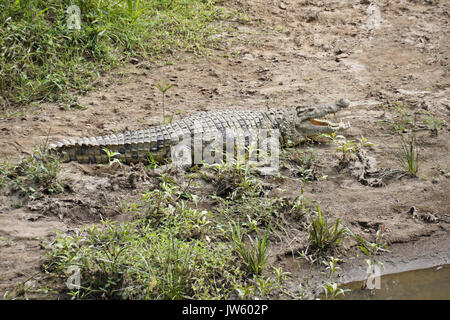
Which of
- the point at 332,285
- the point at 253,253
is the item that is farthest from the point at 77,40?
the point at 332,285

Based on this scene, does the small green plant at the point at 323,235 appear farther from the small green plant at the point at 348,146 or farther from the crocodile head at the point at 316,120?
the crocodile head at the point at 316,120

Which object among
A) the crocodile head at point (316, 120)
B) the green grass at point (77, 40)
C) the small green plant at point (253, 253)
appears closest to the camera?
the small green plant at point (253, 253)

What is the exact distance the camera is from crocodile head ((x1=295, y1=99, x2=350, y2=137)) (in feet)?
18.3

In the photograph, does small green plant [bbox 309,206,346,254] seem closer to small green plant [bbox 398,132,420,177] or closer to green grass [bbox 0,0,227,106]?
small green plant [bbox 398,132,420,177]

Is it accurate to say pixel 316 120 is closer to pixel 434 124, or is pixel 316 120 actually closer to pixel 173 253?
pixel 434 124

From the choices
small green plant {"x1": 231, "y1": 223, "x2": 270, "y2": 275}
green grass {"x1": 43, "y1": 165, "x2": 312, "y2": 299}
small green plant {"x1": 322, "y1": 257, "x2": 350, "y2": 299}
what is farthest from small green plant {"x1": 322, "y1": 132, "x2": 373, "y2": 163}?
small green plant {"x1": 231, "y1": 223, "x2": 270, "y2": 275}

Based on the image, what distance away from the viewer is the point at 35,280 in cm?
326

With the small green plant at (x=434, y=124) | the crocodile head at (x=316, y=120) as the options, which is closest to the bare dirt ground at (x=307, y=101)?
the small green plant at (x=434, y=124)

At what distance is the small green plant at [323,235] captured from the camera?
376 cm

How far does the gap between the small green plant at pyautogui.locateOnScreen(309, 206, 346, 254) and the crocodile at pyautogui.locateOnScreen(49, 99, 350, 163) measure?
162 centimetres

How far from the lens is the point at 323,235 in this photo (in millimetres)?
3775

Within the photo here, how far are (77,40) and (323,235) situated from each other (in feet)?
15.0

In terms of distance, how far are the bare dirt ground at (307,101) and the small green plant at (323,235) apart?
0.15 metres

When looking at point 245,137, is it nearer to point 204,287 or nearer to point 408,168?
point 408,168
